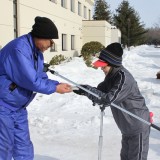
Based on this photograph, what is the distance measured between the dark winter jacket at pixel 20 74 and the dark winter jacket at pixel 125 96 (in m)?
0.58

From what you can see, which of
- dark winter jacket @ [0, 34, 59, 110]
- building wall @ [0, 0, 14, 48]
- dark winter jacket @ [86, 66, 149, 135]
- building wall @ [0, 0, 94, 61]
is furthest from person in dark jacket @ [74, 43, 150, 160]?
building wall @ [0, 0, 94, 61]

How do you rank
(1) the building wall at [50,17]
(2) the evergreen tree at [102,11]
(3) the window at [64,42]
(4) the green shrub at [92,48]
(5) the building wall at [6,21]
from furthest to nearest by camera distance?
(2) the evergreen tree at [102,11]
(4) the green shrub at [92,48]
(3) the window at [64,42]
(1) the building wall at [50,17]
(5) the building wall at [6,21]

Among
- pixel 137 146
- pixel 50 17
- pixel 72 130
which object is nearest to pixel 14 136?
pixel 137 146

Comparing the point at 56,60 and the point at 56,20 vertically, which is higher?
the point at 56,20

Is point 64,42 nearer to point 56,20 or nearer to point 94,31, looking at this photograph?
point 56,20

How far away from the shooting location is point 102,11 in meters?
61.8

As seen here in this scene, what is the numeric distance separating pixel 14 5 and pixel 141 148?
1191cm

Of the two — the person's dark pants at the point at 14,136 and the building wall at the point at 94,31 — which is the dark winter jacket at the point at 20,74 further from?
the building wall at the point at 94,31

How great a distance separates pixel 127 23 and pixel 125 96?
6055cm

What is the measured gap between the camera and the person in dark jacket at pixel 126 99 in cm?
370

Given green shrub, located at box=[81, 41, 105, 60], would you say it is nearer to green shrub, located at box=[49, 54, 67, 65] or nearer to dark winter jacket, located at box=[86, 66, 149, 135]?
green shrub, located at box=[49, 54, 67, 65]

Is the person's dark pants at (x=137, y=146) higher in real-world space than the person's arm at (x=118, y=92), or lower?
lower

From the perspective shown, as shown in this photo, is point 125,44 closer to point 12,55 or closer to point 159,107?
point 159,107

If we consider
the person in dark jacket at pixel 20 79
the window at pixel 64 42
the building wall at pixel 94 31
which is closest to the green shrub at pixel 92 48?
the window at pixel 64 42
